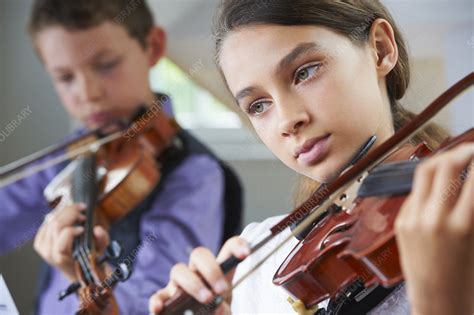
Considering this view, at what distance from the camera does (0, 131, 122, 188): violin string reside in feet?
2.93

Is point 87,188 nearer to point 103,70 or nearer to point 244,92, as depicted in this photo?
point 103,70

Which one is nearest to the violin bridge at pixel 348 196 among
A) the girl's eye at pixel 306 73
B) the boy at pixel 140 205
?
the girl's eye at pixel 306 73

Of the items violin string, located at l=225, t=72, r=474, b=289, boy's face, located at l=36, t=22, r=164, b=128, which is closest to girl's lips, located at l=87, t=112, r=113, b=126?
boy's face, located at l=36, t=22, r=164, b=128

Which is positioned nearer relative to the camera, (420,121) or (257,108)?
(420,121)

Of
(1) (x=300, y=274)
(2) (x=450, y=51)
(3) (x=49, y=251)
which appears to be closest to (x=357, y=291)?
(1) (x=300, y=274)

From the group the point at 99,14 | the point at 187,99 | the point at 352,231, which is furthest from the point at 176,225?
the point at 352,231

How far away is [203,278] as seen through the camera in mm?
547

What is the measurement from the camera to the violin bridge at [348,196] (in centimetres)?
53

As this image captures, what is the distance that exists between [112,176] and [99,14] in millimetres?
247

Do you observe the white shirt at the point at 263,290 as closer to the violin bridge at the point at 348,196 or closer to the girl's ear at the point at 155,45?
the violin bridge at the point at 348,196

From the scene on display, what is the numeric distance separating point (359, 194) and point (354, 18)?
19 centimetres

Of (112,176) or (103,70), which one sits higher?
(103,70)

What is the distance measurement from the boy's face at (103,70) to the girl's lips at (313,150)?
1.24ft

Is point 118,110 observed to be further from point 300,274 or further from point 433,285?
point 433,285
